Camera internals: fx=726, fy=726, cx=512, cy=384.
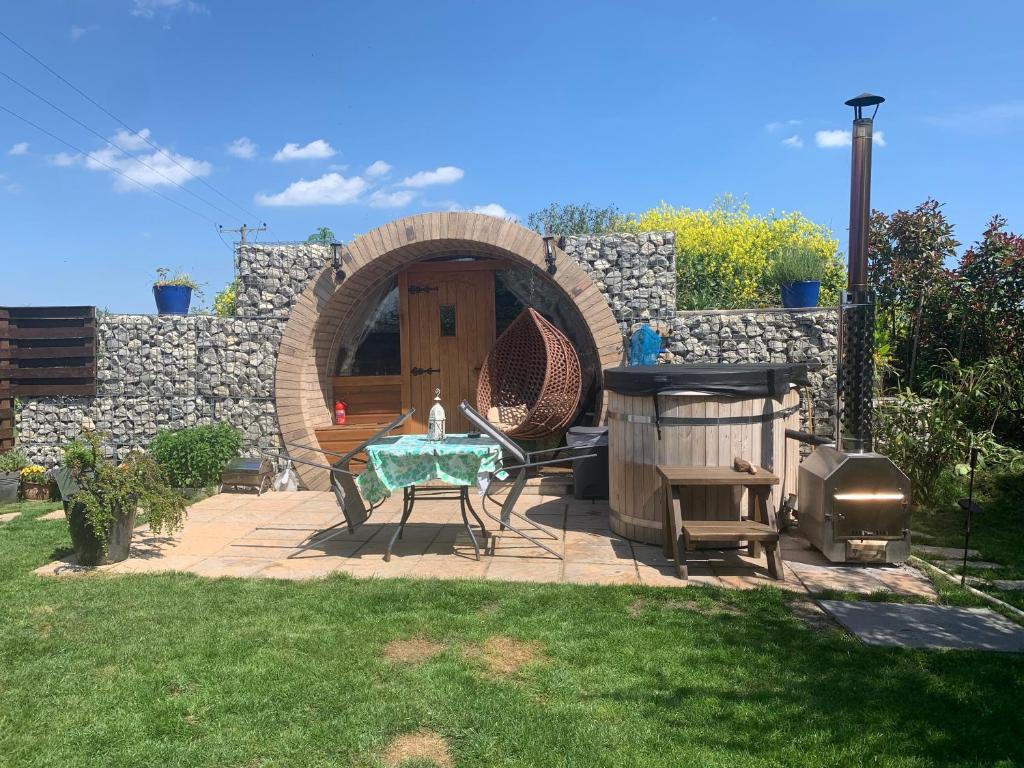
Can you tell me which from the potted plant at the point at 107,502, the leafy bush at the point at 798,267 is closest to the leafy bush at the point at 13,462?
the potted plant at the point at 107,502

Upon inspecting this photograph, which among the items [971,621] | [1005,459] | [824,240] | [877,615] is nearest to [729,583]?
[877,615]

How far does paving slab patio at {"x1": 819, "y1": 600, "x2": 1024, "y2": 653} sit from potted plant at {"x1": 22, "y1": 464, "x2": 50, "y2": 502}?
25.4 ft

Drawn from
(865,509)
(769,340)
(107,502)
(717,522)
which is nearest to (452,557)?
(717,522)

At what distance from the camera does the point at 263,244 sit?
8.14 metres

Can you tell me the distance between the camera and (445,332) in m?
9.05

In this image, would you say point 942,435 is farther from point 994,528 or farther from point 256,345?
point 256,345

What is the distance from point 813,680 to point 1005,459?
515 centimetres

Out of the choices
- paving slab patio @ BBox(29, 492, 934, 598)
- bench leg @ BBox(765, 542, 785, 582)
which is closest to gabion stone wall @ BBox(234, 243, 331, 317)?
paving slab patio @ BBox(29, 492, 934, 598)

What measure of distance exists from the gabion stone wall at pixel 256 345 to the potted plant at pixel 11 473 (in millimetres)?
298

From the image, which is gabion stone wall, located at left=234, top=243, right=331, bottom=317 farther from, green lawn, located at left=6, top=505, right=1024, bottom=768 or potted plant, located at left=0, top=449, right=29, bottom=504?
green lawn, located at left=6, top=505, right=1024, bottom=768

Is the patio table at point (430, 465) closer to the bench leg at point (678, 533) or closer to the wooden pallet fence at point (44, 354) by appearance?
the bench leg at point (678, 533)

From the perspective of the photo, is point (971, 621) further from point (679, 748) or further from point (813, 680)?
point (679, 748)

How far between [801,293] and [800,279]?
145mm

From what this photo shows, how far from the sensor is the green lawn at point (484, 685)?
2627mm
